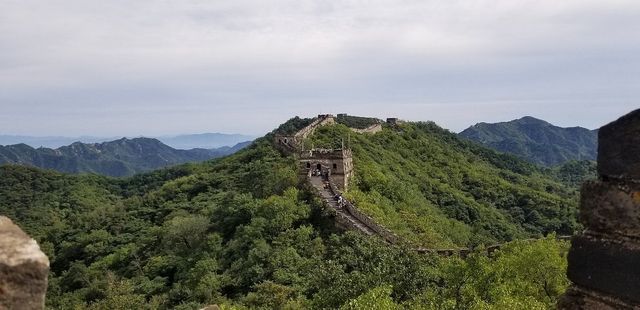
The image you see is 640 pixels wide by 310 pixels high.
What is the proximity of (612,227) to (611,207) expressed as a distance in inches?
5.7

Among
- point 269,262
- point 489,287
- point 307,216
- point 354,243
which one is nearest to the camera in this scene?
point 489,287

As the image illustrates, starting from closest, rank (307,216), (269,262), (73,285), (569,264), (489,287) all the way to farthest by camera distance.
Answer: (569,264), (489,287), (269,262), (307,216), (73,285)

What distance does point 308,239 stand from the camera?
32.4 m

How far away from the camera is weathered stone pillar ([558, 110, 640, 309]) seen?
4.18 m

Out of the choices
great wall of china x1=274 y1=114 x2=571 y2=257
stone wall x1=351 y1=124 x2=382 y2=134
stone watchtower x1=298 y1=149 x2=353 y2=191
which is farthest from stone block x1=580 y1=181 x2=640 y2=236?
stone wall x1=351 y1=124 x2=382 y2=134

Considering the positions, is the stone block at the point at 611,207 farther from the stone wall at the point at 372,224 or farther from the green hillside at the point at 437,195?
the green hillside at the point at 437,195

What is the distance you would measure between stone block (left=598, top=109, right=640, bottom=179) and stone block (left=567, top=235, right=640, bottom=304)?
20.4 inches

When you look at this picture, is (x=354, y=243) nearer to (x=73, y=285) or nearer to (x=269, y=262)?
(x=269, y=262)

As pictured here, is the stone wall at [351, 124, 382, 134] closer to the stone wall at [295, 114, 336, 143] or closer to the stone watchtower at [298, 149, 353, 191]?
the stone wall at [295, 114, 336, 143]

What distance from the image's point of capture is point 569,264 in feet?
15.1

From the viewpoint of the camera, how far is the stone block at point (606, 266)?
421 centimetres

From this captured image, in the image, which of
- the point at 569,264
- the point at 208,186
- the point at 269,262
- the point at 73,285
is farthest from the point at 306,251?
the point at 208,186

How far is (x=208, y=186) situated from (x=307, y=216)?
28421 mm

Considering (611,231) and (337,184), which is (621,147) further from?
(337,184)
